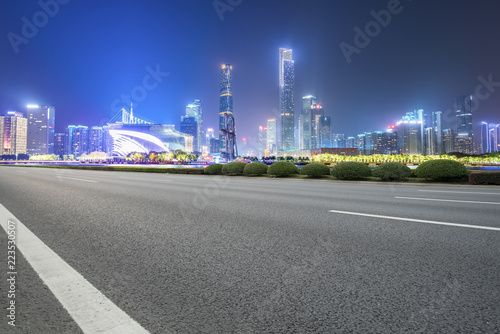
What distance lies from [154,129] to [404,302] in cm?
16459

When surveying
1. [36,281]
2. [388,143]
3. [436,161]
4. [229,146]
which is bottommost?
[36,281]

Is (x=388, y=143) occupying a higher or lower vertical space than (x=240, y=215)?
higher

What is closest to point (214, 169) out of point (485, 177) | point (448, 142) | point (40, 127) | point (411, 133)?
point (485, 177)

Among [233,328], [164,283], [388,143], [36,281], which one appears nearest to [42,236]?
[36,281]

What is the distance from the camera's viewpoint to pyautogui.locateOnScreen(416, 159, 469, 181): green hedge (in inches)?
600

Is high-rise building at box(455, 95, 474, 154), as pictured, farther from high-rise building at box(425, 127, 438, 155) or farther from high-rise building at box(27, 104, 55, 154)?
high-rise building at box(27, 104, 55, 154)

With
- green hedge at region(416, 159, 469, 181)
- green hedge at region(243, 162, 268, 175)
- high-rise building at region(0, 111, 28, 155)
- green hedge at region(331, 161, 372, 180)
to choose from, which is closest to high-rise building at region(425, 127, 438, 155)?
green hedge at region(243, 162, 268, 175)

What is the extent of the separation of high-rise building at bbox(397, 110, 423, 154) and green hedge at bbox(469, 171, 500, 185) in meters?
148

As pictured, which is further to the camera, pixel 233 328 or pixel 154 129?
pixel 154 129

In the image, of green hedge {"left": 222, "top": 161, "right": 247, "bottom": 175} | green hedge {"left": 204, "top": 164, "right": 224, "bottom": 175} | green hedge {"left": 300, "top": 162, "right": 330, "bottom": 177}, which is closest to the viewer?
green hedge {"left": 300, "top": 162, "right": 330, "bottom": 177}

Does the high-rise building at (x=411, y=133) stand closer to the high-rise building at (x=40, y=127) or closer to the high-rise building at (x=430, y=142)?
the high-rise building at (x=430, y=142)

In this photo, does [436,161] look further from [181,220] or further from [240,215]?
[181,220]

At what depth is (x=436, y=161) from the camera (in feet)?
52.4

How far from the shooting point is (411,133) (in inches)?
6545
